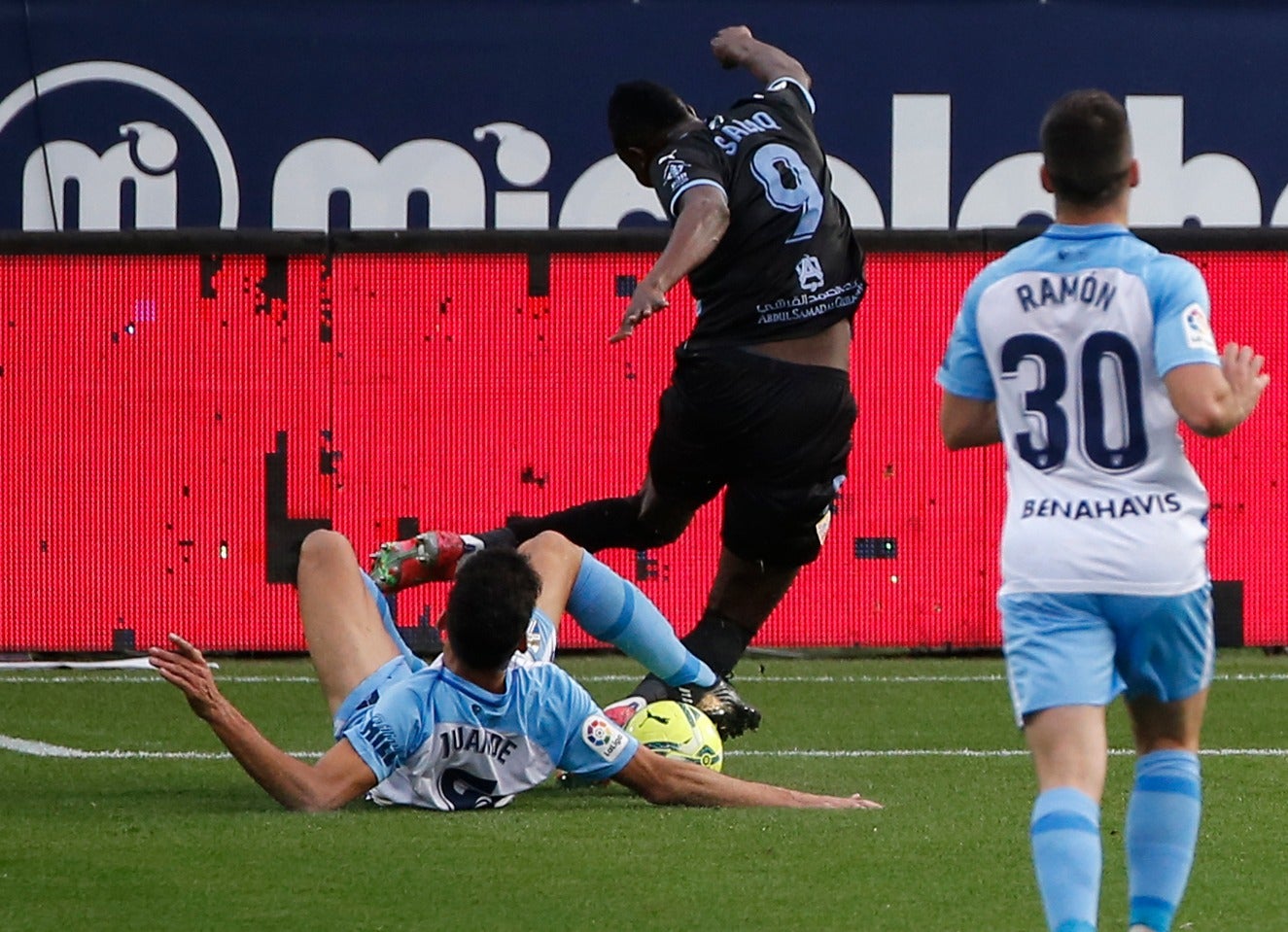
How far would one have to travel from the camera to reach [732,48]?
7.92 meters

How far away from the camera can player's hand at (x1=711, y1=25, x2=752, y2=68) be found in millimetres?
7906

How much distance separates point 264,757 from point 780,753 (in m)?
2.20

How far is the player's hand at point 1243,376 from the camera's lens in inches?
146

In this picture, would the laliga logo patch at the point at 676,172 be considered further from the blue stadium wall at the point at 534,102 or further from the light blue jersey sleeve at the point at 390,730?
the blue stadium wall at the point at 534,102

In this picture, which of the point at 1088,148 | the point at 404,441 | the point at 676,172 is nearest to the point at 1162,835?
the point at 1088,148

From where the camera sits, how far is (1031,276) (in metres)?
3.88

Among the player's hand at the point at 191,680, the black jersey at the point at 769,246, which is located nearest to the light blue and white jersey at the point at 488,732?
the player's hand at the point at 191,680

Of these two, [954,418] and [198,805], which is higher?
[954,418]

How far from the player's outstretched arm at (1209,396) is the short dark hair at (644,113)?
12.3 ft

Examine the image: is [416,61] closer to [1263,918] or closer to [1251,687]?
[1251,687]

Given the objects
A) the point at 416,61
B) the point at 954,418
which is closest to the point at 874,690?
the point at 416,61

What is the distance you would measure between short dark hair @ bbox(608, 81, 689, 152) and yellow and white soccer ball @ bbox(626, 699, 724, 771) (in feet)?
5.98

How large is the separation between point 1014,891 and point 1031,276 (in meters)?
1.59

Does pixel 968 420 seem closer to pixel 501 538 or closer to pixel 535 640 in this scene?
pixel 535 640
